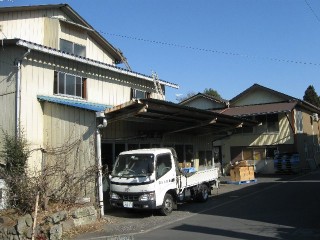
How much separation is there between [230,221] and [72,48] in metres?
11.4

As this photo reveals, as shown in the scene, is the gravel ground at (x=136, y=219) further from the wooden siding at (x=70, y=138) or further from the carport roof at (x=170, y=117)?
the carport roof at (x=170, y=117)

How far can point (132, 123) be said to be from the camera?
1775 cm

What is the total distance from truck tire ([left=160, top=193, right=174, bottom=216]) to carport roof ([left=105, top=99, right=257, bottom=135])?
10.0 ft

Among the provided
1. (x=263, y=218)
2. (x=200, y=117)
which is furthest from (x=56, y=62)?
(x=263, y=218)

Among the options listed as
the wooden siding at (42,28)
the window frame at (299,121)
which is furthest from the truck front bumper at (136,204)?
the window frame at (299,121)

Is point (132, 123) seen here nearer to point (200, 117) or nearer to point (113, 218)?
point (200, 117)

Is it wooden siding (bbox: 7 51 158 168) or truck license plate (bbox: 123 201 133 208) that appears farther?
wooden siding (bbox: 7 51 158 168)

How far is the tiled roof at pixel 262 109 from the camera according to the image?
104ft

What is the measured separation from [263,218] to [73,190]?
614cm

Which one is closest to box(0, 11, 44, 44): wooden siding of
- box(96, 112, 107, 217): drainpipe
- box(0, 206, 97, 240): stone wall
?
box(96, 112, 107, 217): drainpipe

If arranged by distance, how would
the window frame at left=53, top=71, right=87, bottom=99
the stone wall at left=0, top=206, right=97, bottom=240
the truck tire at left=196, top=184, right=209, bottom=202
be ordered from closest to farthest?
the stone wall at left=0, top=206, right=97, bottom=240 < the truck tire at left=196, top=184, right=209, bottom=202 < the window frame at left=53, top=71, right=87, bottom=99

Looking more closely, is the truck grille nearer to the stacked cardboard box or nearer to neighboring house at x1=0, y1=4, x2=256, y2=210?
neighboring house at x1=0, y1=4, x2=256, y2=210

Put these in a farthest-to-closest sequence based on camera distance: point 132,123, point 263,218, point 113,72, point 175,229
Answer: point 113,72
point 132,123
point 263,218
point 175,229

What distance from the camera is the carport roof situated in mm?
13883
